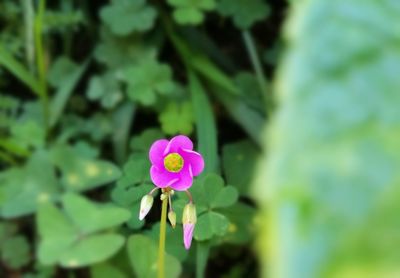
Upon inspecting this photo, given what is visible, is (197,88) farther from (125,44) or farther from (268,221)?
(268,221)

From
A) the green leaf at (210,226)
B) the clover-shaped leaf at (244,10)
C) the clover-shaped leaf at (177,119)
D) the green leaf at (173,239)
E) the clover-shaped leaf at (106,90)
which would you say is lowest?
the green leaf at (173,239)

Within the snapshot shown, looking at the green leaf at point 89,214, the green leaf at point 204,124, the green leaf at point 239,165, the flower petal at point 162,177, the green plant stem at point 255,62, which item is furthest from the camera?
the green plant stem at point 255,62

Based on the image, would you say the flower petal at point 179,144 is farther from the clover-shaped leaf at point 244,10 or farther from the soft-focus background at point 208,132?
the clover-shaped leaf at point 244,10

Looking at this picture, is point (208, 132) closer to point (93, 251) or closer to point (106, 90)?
point (106, 90)

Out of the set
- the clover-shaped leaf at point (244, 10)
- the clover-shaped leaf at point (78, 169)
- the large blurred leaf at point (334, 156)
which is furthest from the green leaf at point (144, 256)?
the large blurred leaf at point (334, 156)

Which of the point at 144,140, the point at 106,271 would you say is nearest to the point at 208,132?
the point at 144,140

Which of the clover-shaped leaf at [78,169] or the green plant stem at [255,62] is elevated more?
the green plant stem at [255,62]
